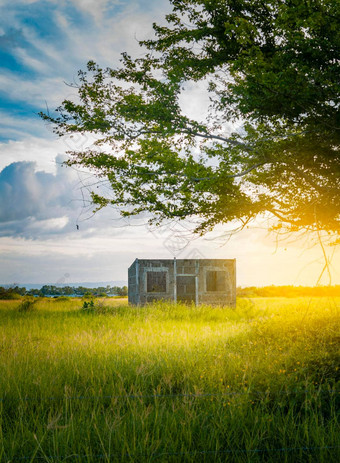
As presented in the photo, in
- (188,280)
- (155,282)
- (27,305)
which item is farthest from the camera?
(188,280)

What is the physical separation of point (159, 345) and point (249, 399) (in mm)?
3525

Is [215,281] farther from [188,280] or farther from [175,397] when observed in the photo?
[175,397]

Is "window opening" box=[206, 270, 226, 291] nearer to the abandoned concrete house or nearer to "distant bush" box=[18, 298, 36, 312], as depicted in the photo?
the abandoned concrete house

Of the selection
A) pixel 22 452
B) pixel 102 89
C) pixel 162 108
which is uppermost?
pixel 102 89

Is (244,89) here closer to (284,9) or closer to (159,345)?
(284,9)

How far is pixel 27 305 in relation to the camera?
19.1 metres

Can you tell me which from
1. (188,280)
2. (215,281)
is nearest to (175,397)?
(188,280)

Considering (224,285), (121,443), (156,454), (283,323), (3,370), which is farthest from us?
(224,285)

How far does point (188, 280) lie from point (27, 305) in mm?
9289

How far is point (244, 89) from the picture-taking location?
27.7 ft

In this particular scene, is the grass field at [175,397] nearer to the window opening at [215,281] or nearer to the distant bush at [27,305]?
the distant bush at [27,305]

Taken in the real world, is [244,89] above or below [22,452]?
above

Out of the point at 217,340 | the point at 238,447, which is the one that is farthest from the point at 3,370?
the point at 217,340

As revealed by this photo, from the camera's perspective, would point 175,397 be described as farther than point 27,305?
No
